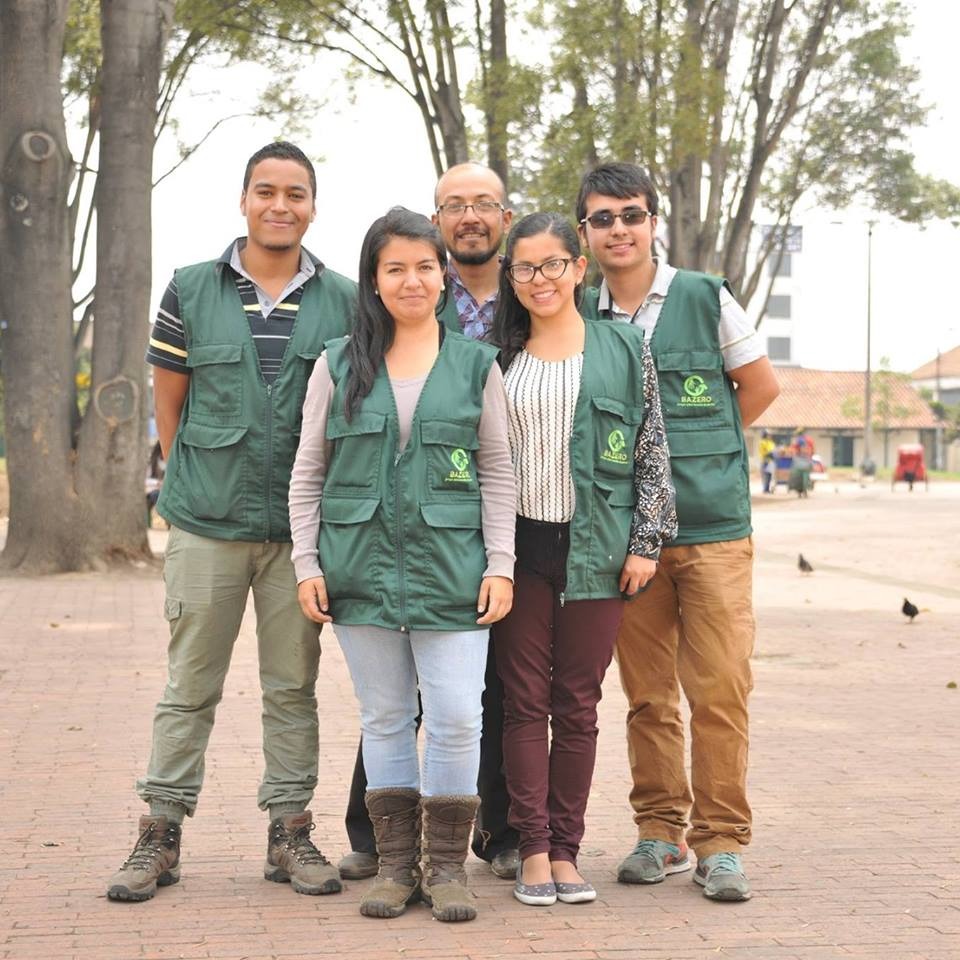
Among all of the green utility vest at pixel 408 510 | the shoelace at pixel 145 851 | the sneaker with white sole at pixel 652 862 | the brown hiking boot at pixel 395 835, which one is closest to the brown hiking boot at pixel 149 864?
the shoelace at pixel 145 851

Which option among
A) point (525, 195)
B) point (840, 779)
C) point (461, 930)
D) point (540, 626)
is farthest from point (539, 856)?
point (525, 195)

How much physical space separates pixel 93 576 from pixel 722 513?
39.6 ft

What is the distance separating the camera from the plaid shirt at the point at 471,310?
5.25 metres

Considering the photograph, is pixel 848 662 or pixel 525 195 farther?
pixel 525 195

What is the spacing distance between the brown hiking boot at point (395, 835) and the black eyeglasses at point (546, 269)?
1.58 m

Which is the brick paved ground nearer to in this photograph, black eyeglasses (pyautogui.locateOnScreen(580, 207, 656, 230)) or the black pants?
the black pants

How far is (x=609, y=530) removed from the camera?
4812 millimetres

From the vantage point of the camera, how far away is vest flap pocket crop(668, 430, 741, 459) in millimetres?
5086

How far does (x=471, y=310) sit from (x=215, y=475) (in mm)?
1001

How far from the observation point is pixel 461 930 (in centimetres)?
459

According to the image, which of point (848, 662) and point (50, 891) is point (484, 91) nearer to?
point (848, 662)

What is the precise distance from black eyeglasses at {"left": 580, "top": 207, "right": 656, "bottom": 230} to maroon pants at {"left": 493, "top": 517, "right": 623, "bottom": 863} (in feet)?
3.25

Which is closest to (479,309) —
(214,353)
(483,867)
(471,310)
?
(471,310)

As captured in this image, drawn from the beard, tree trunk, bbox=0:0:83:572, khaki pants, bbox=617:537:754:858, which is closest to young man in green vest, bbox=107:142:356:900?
the beard
